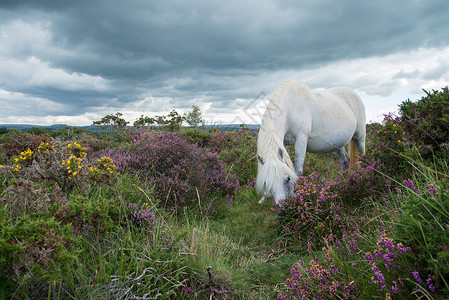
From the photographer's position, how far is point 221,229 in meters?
4.32

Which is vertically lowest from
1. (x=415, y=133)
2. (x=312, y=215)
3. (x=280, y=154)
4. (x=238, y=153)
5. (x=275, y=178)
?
(x=312, y=215)

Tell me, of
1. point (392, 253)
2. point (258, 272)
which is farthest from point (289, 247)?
point (392, 253)

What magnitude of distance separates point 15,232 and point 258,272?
2.32 m

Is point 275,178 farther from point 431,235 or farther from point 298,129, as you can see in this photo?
point 431,235

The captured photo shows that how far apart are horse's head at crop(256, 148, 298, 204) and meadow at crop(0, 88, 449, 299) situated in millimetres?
268

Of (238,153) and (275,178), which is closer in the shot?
(275,178)

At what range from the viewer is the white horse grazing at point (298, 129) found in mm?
4375

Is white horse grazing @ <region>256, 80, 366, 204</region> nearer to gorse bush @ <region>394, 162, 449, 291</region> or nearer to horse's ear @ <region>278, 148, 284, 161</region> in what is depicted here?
horse's ear @ <region>278, 148, 284, 161</region>

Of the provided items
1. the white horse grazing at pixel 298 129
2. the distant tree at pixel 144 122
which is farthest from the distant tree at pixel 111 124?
the white horse grazing at pixel 298 129

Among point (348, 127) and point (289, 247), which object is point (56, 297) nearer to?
point (289, 247)

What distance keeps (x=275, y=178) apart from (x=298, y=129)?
1929mm

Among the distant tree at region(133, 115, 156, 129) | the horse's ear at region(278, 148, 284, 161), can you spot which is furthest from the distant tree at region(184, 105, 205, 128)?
the horse's ear at region(278, 148, 284, 161)

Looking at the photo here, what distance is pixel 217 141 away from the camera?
9.06 metres

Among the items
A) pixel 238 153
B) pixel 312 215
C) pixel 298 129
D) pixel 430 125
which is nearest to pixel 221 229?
pixel 312 215
